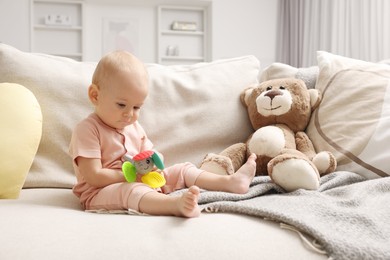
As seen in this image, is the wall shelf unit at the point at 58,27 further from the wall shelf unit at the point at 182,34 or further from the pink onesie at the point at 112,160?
the pink onesie at the point at 112,160

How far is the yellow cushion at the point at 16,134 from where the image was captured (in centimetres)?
119

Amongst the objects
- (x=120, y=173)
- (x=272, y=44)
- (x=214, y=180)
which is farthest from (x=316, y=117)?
(x=272, y=44)

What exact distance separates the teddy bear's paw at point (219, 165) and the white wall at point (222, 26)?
13.0 ft

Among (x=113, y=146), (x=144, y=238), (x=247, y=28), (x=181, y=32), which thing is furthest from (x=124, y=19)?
(x=144, y=238)

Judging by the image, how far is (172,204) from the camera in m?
0.99

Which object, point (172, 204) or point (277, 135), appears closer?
point (172, 204)

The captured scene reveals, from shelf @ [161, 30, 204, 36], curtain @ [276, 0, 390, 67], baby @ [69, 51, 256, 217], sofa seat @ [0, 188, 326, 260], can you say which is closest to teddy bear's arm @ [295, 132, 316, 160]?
baby @ [69, 51, 256, 217]

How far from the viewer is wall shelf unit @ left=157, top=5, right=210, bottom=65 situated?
5.26 meters

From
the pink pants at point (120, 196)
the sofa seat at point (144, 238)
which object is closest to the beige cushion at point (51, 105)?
the pink pants at point (120, 196)

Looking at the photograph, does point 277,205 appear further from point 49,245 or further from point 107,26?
point 107,26

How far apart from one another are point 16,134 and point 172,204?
52 cm

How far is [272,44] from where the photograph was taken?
5.30 m

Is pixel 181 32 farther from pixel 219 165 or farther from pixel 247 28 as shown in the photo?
pixel 219 165

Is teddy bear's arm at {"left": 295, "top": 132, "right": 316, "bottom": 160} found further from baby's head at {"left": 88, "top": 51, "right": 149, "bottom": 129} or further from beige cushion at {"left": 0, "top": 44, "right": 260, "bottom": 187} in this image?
baby's head at {"left": 88, "top": 51, "right": 149, "bottom": 129}
